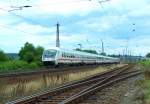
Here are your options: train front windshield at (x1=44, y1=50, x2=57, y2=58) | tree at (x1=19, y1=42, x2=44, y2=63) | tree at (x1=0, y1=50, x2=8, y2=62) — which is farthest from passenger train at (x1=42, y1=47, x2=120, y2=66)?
tree at (x1=0, y1=50, x2=8, y2=62)

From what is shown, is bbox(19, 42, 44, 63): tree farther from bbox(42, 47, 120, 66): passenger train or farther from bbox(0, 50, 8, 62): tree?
bbox(42, 47, 120, 66): passenger train

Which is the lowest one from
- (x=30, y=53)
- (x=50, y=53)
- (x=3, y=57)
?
(x=3, y=57)

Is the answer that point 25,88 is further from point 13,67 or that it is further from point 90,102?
point 13,67

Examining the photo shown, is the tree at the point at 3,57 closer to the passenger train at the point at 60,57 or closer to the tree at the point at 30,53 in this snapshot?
the tree at the point at 30,53

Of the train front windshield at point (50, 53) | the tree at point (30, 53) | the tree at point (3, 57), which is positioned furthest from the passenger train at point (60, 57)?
the tree at point (3, 57)

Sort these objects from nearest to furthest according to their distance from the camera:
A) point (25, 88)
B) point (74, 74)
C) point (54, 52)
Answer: point (25, 88) → point (74, 74) → point (54, 52)

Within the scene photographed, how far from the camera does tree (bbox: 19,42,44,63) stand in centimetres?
8294

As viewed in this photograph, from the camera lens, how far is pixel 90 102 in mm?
18422

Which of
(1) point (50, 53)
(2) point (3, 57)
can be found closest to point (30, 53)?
(2) point (3, 57)

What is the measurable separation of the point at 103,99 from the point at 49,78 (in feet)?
40.8

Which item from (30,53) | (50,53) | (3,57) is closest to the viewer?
(50,53)

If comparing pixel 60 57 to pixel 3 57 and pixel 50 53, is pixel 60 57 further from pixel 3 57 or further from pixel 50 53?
pixel 3 57

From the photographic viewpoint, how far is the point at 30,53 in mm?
83938

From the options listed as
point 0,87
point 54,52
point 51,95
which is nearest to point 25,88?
point 0,87
